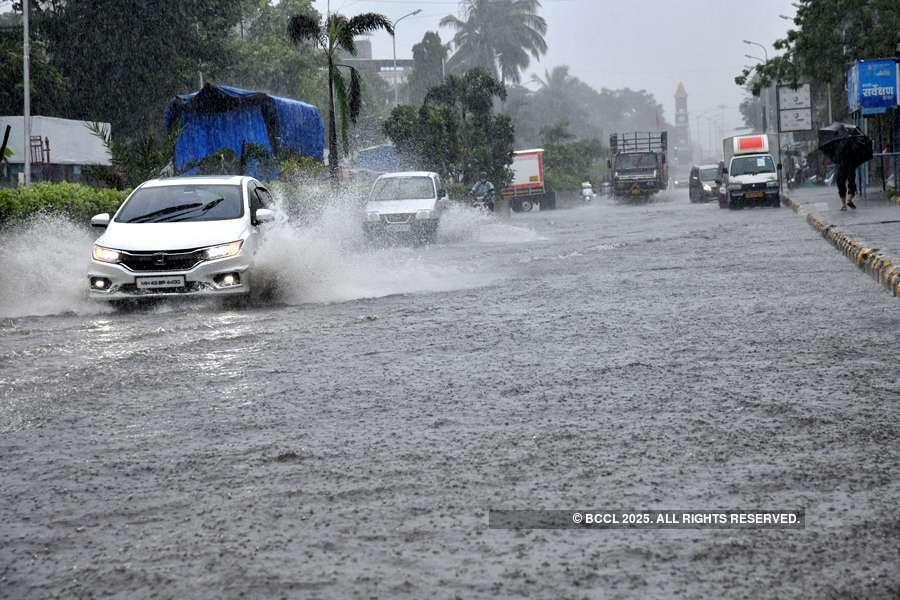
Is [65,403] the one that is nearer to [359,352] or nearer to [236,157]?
[359,352]

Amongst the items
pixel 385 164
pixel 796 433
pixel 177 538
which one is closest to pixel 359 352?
pixel 796 433

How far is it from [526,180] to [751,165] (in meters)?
19.0

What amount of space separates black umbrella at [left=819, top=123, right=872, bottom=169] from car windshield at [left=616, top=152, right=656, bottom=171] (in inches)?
1020

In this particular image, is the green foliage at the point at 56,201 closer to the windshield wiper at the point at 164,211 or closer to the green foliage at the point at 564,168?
the windshield wiper at the point at 164,211

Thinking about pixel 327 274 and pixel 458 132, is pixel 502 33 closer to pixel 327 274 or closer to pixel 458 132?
pixel 458 132

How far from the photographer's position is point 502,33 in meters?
82.3

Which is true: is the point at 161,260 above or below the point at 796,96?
below

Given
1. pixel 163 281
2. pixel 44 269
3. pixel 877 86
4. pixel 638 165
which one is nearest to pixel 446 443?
pixel 163 281

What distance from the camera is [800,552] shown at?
12.4 ft

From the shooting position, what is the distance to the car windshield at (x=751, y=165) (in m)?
37.1

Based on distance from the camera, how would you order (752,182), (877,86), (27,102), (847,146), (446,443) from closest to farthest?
(446,443) → (847,146) → (877,86) → (27,102) → (752,182)

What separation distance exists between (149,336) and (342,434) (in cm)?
460

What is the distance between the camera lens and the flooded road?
371 cm

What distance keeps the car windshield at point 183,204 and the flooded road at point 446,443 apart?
142 centimetres
